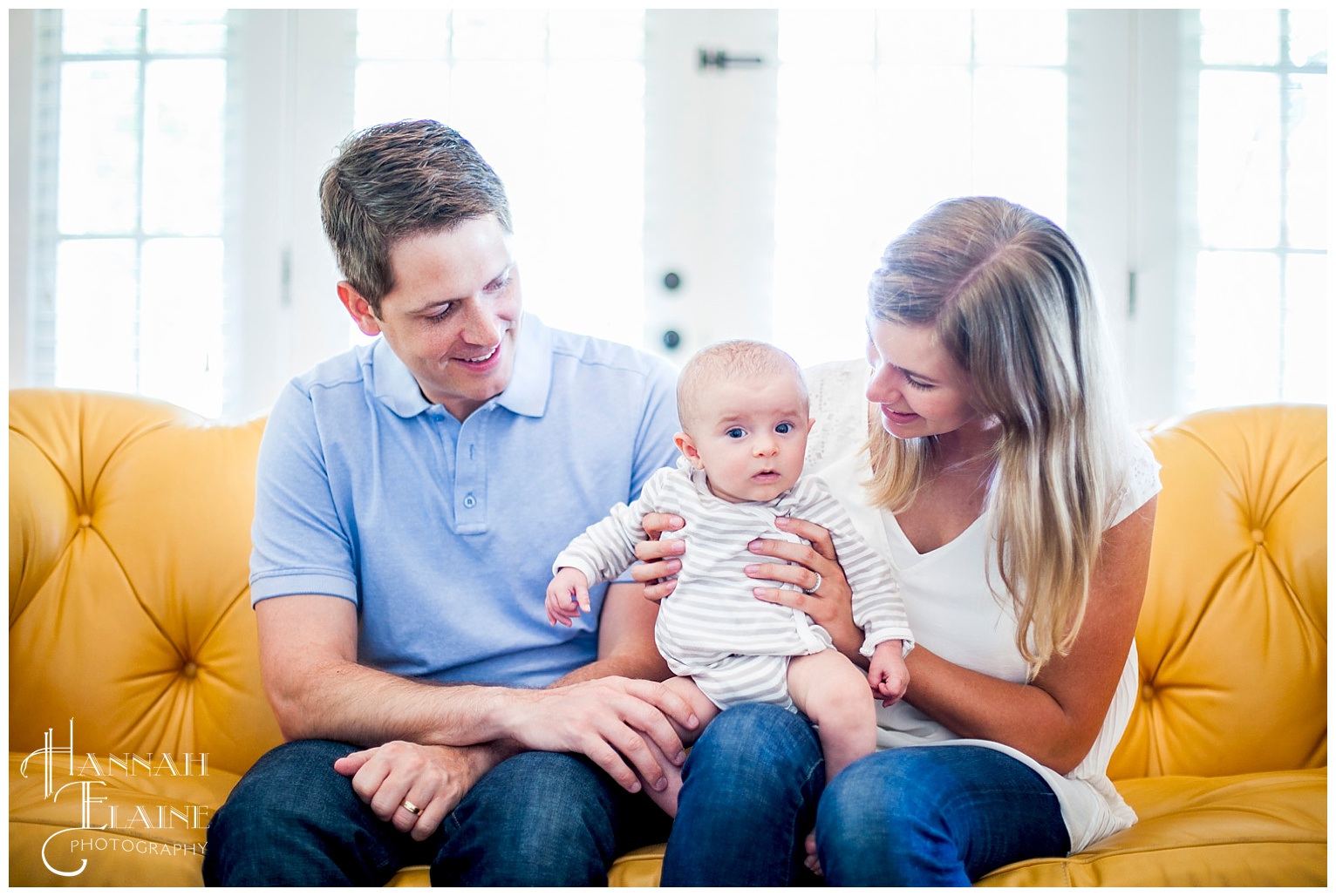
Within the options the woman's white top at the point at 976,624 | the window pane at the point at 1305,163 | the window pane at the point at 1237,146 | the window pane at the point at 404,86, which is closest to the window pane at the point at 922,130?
the window pane at the point at 1237,146

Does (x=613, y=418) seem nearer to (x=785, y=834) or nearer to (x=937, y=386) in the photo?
(x=937, y=386)

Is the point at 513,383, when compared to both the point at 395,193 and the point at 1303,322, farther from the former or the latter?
the point at 1303,322

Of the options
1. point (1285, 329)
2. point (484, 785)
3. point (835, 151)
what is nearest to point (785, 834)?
point (484, 785)

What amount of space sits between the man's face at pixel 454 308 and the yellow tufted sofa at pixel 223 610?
1.58 feet

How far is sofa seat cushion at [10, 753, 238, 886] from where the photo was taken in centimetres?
114

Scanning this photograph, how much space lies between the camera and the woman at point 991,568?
3.47 feet

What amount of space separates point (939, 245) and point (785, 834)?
676 millimetres

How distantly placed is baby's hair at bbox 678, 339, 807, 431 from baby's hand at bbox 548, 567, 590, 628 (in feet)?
0.76

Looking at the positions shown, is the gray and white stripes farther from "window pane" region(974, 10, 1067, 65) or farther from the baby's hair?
"window pane" region(974, 10, 1067, 65)

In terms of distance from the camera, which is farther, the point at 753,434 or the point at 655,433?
the point at 655,433

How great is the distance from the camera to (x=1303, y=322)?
84.4 inches

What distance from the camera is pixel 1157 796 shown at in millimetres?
1382

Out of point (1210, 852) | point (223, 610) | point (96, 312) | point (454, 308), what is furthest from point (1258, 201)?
point (96, 312)

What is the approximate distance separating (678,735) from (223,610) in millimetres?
829
